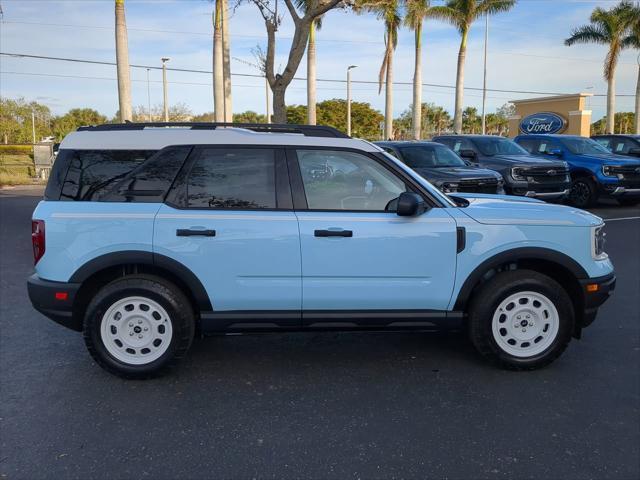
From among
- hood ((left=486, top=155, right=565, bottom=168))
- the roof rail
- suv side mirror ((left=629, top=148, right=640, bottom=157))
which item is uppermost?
suv side mirror ((left=629, top=148, right=640, bottom=157))

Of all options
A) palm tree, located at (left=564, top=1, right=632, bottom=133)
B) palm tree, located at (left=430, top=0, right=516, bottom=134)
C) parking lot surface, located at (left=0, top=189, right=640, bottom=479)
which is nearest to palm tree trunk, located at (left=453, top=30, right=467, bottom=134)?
palm tree, located at (left=430, top=0, right=516, bottom=134)

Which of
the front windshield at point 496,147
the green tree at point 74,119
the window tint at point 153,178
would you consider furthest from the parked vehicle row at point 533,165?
the green tree at point 74,119

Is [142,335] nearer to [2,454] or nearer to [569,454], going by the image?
[2,454]

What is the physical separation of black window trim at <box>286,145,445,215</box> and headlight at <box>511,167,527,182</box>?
29.4ft

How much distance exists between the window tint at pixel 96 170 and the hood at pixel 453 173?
7358 millimetres

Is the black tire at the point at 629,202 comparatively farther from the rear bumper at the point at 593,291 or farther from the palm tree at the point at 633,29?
the palm tree at the point at 633,29

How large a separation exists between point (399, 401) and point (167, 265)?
74.0 inches

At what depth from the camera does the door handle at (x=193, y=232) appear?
4.05 metres

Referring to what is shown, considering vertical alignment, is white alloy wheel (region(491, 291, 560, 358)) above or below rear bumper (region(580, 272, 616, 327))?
below

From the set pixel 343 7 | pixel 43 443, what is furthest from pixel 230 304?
pixel 343 7

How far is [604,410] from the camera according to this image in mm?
3732

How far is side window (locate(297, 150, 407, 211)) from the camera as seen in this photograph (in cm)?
424

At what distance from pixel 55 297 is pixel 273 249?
1618 mm

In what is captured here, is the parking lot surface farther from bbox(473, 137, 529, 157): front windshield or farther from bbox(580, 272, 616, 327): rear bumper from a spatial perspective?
bbox(473, 137, 529, 157): front windshield
